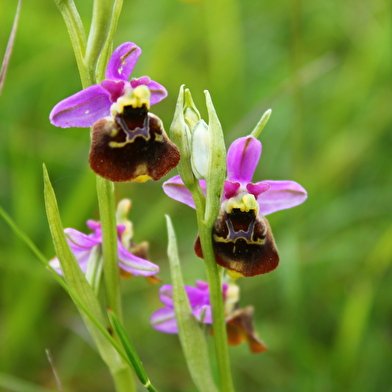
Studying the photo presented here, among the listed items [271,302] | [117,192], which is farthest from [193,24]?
[271,302]

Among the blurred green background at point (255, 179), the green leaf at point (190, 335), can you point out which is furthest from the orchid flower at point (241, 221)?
the blurred green background at point (255, 179)

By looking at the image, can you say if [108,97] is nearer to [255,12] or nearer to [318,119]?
[318,119]

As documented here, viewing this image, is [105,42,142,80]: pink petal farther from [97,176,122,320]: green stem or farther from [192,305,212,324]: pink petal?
[192,305,212,324]: pink petal

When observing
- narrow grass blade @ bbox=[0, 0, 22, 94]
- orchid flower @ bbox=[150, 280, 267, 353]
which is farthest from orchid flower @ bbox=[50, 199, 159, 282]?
narrow grass blade @ bbox=[0, 0, 22, 94]

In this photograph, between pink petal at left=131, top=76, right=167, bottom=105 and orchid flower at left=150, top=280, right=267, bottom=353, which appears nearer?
pink petal at left=131, top=76, right=167, bottom=105

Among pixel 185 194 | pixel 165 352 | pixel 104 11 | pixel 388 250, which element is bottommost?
pixel 165 352

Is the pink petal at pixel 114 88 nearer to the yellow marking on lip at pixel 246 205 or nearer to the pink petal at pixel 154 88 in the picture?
the pink petal at pixel 154 88

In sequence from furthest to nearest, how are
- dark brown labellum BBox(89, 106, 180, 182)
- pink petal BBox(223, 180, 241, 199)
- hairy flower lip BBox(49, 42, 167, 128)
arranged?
pink petal BBox(223, 180, 241, 199)
hairy flower lip BBox(49, 42, 167, 128)
dark brown labellum BBox(89, 106, 180, 182)
